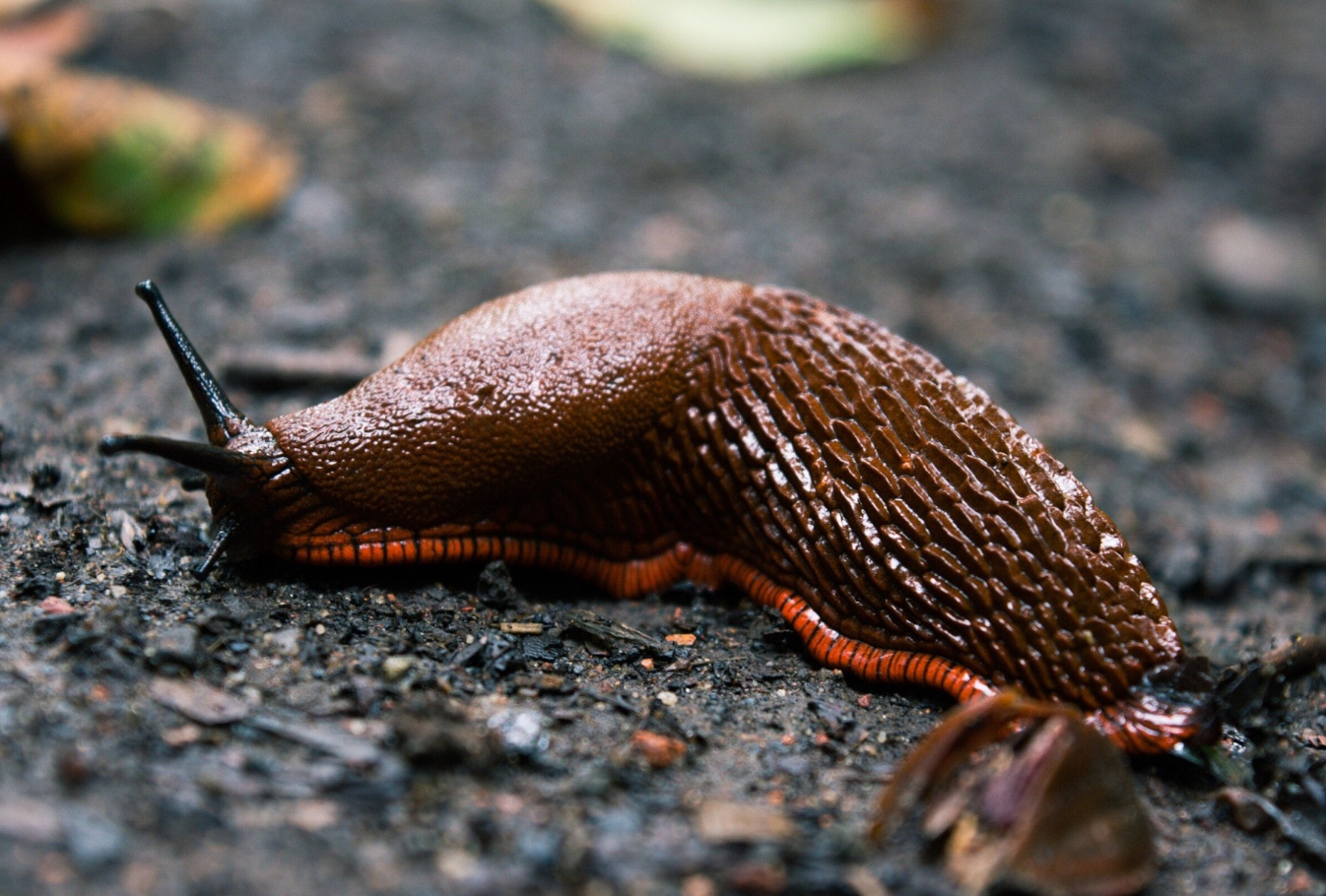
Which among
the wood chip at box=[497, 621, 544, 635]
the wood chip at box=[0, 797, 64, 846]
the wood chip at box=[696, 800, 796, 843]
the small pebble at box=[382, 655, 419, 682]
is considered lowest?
the wood chip at box=[696, 800, 796, 843]

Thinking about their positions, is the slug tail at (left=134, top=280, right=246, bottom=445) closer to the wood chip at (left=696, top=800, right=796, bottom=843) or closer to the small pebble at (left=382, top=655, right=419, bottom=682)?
the small pebble at (left=382, top=655, right=419, bottom=682)

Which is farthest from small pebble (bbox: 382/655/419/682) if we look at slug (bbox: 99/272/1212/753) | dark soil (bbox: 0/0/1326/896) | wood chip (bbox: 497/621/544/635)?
slug (bbox: 99/272/1212/753)

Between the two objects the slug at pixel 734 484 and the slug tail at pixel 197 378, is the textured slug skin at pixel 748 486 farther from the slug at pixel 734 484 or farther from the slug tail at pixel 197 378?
the slug tail at pixel 197 378

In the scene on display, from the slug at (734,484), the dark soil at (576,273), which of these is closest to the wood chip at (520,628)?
the dark soil at (576,273)

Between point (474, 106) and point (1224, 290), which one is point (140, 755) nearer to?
point (474, 106)

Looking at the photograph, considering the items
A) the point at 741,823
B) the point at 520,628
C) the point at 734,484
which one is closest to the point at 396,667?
the point at 520,628
